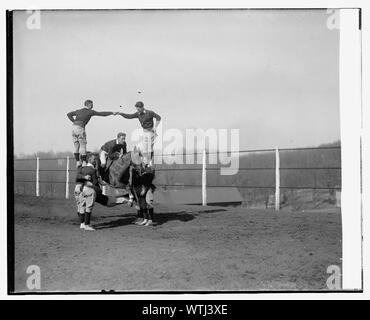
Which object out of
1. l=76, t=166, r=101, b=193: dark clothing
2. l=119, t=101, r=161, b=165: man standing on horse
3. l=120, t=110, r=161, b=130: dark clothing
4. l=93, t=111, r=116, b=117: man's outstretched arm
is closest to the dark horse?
l=76, t=166, r=101, b=193: dark clothing

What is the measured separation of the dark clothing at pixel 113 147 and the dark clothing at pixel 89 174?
0.30 m

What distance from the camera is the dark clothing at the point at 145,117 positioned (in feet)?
18.9

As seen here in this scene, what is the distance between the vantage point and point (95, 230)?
591 cm

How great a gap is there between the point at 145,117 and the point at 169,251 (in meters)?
1.57

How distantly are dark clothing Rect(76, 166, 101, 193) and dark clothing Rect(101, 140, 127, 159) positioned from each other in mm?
300

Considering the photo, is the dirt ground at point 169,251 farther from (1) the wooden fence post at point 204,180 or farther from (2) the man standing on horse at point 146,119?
(2) the man standing on horse at point 146,119

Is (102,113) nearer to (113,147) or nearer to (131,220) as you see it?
(113,147)

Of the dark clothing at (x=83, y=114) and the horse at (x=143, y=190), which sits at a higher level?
the dark clothing at (x=83, y=114)

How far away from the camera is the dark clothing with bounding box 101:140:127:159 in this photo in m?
5.87

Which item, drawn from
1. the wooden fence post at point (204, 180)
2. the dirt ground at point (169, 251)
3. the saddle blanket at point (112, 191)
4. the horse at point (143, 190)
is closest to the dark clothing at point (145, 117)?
the horse at point (143, 190)

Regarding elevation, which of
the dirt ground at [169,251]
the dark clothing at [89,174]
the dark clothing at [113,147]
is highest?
the dark clothing at [113,147]

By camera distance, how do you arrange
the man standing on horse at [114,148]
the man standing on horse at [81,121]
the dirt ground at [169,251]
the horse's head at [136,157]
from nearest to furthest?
the dirt ground at [169,251] < the man standing on horse at [81,121] < the man standing on horse at [114,148] < the horse's head at [136,157]
